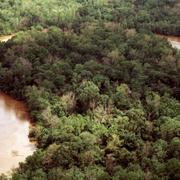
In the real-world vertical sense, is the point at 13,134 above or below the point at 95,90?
below

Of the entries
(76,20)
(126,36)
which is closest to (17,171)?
(126,36)

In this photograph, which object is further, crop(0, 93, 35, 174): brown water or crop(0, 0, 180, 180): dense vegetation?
crop(0, 93, 35, 174): brown water

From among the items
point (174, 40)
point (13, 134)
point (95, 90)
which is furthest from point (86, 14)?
point (13, 134)

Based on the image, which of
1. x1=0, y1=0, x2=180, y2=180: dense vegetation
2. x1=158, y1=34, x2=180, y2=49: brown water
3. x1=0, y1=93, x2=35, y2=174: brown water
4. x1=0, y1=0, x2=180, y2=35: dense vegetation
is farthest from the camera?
x1=158, y1=34, x2=180, y2=49: brown water

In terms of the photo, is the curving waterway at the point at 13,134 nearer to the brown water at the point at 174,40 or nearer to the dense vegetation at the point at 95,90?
the dense vegetation at the point at 95,90

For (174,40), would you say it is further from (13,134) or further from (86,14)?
(13,134)

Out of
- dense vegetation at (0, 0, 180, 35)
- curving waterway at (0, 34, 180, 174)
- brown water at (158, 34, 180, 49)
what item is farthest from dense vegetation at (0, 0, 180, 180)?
curving waterway at (0, 34, 180, 174)

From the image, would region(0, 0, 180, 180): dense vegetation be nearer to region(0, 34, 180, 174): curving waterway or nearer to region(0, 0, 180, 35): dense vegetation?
region(0, 0, 180, 35): dense vegetation
